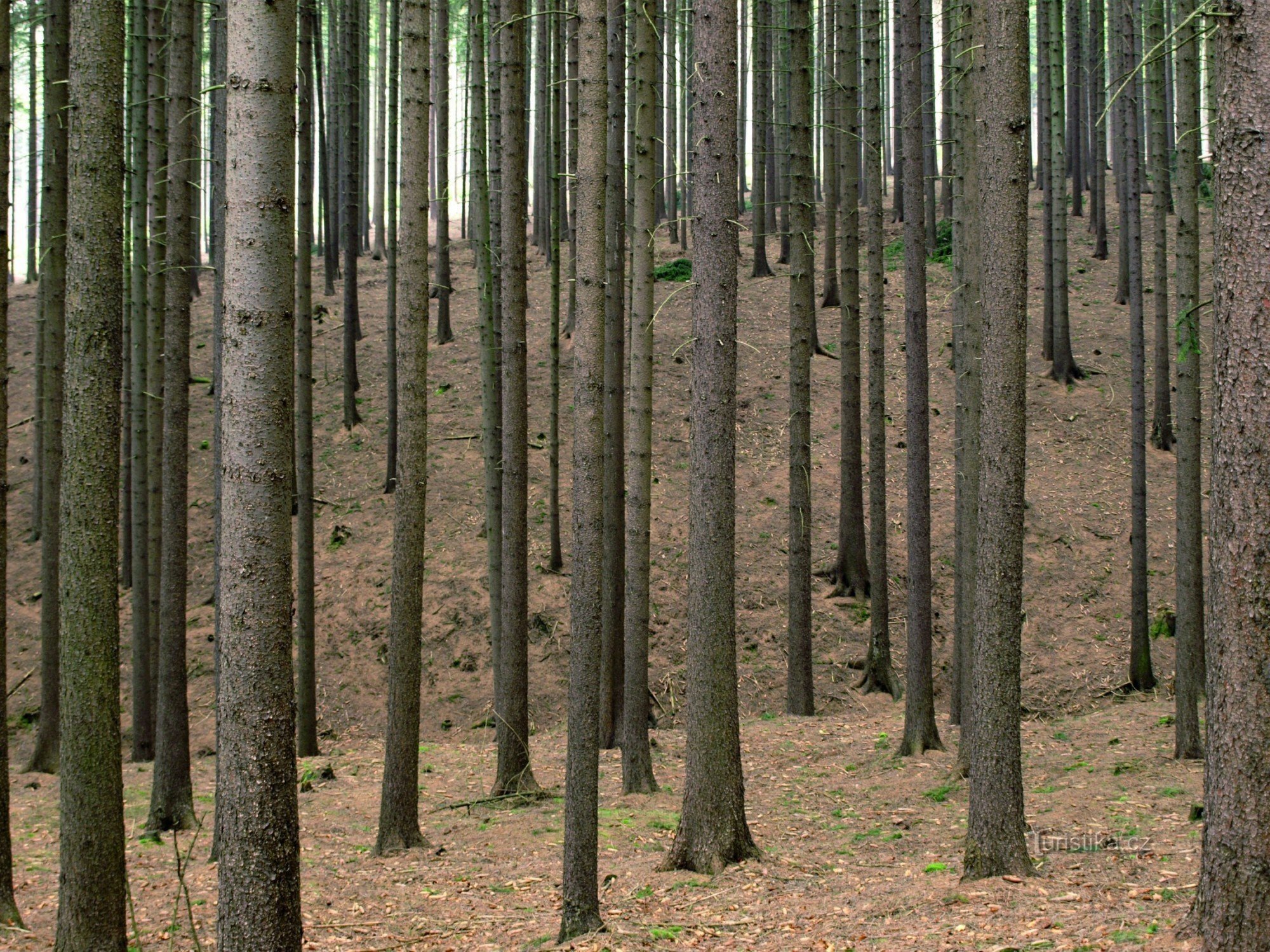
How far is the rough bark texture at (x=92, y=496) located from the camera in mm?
5102

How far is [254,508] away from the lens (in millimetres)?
3830

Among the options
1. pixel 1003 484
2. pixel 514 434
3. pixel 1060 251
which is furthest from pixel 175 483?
pixel 1060 251

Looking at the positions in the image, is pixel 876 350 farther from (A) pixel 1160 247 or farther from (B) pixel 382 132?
(B) pixel 382 132

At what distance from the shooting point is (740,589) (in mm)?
14180

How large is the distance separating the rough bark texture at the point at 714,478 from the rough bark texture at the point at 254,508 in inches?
130

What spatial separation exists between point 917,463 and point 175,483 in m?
6.82

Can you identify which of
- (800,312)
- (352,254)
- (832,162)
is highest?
(832,162)

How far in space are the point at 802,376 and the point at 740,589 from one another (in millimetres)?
4648

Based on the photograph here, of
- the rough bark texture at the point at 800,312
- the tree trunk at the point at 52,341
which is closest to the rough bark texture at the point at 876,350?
the rough bark texture at the point at 800,312

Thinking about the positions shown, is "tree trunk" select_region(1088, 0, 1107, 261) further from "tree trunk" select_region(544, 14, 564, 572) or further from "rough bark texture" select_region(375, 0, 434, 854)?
"rough bark texture" select_region(375, 0, 434, 854)

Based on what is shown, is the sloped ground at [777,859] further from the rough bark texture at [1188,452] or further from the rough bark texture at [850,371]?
the rough bark texture at [850,371]

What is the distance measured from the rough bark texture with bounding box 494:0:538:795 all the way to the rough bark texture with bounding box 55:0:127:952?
4.01m

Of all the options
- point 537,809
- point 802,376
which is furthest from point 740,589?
point 537,809

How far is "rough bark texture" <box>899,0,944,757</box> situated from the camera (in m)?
9.57
